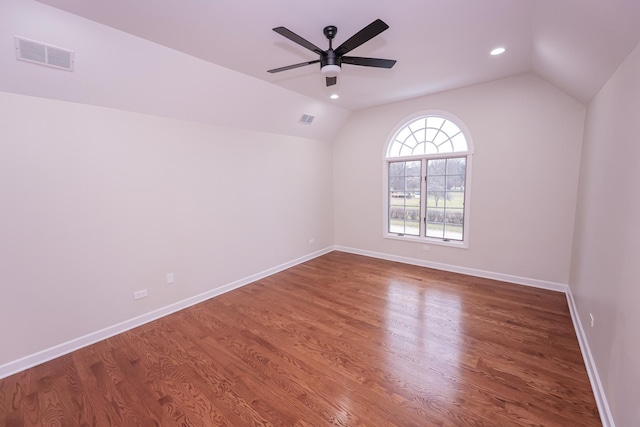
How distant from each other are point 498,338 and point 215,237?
348cm

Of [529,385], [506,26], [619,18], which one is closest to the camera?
[619,18]

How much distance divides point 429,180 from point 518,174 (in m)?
1.23

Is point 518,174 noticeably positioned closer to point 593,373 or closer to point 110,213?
point 593,373

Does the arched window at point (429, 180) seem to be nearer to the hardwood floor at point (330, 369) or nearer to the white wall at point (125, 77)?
the hardwood floor at point (330, 369)

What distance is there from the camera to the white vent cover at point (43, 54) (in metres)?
1.94

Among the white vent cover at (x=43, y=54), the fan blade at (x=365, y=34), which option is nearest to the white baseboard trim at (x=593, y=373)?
the fan blade at (x=365, y=34)

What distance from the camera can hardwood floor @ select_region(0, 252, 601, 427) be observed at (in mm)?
1786

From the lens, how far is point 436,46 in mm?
2609

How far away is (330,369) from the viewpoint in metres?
2.20

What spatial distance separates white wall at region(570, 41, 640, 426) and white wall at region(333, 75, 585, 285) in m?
0.82

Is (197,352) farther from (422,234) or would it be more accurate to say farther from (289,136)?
(422,234)

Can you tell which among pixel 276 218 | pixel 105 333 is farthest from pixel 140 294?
pixel 276 218

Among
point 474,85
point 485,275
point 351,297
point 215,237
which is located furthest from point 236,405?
point 474,85

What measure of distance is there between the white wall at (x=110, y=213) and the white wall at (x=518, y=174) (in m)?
3.05
